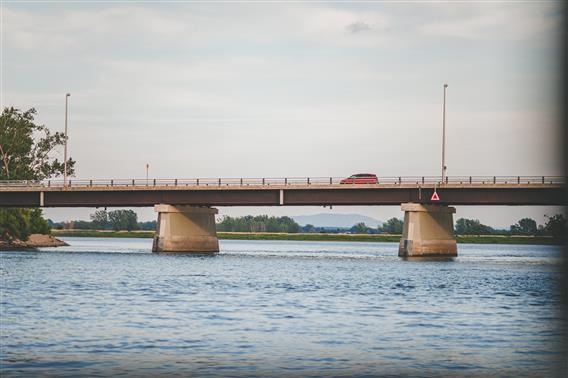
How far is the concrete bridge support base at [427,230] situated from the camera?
356 feet

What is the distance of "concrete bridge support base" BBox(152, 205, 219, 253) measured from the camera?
4621 inches

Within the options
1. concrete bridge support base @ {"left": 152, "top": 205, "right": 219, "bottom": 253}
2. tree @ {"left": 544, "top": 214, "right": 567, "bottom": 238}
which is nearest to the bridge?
concrete bridge support base @ {"left": 152, "top": 205, "right": 219, "bottom": 253}

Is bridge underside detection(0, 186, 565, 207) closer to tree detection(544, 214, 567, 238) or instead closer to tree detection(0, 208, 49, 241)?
tree detection(0, 208, 49, 241)

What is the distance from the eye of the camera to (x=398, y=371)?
25.0 metres

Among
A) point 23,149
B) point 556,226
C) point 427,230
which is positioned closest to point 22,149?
point 23,149

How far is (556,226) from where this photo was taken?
39.2 ft

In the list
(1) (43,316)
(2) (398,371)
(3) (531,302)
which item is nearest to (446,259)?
(3) (531,302)

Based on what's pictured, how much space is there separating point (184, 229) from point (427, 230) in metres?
31.8

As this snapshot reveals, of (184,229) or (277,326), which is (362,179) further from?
(277,326)

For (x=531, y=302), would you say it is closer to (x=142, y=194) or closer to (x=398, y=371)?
(x=398, y=371)

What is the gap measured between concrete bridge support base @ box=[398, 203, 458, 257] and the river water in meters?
36.9

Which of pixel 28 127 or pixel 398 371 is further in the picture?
pixel 28 127

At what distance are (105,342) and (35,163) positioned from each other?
159m

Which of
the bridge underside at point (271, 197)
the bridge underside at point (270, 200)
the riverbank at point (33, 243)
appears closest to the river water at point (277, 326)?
the bridge underside at point (271, 197)
